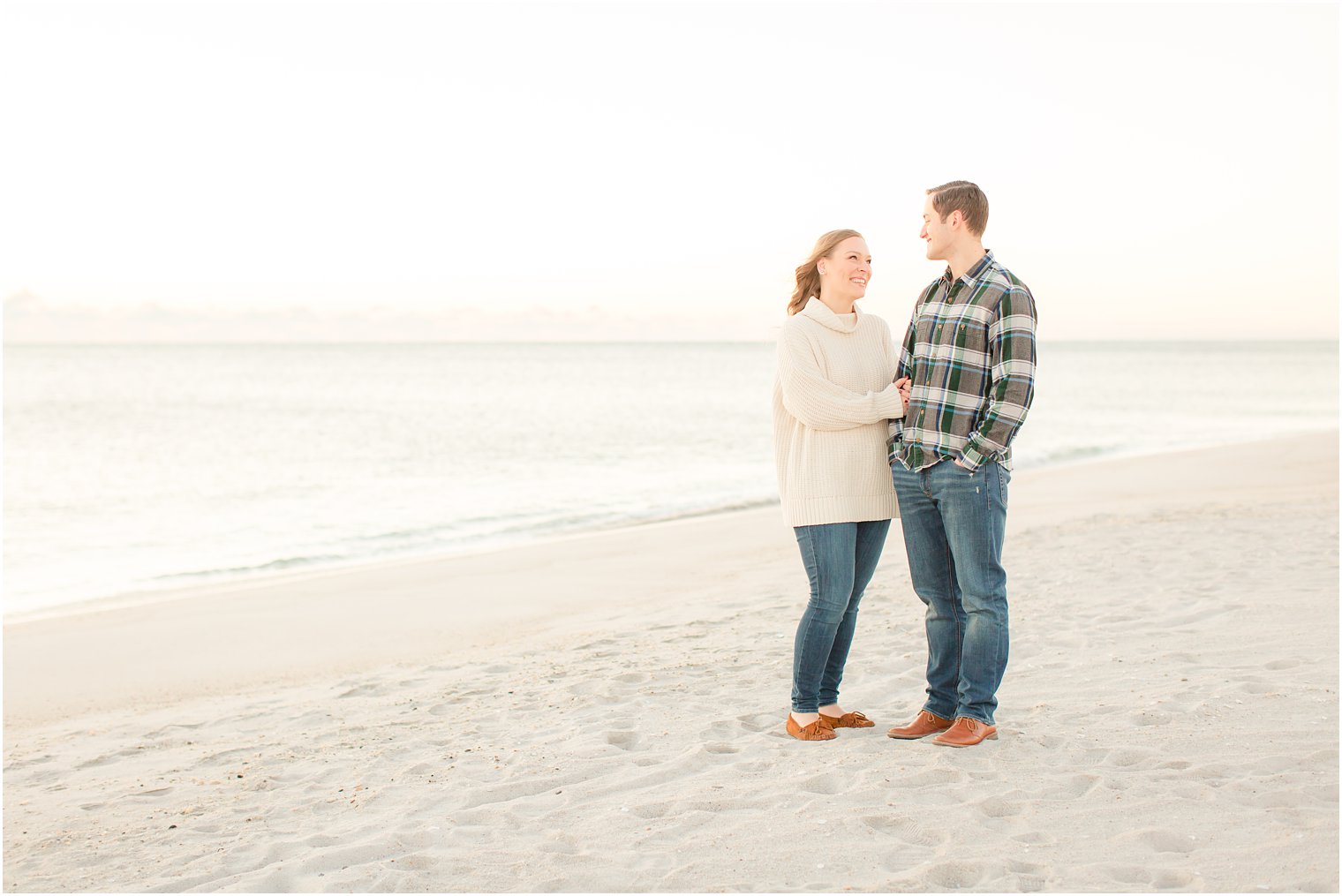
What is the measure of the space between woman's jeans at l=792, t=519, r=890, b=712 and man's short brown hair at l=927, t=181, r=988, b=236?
1.11 meters

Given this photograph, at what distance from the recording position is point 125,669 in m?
6.70

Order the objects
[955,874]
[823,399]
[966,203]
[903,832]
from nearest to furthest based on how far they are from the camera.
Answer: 1. [955,874]
2. [903,832]
3. [966,203]
4. [823,399]

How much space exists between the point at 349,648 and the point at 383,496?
991 centimetres

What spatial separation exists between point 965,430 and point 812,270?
0.86m

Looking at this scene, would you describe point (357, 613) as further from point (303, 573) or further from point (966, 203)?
point (966, 203)

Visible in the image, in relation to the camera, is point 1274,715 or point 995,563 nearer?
point 995,563

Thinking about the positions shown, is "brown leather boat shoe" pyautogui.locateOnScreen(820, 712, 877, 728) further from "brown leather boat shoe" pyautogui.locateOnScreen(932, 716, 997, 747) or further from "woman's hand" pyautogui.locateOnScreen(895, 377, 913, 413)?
"woman's hand" pyautogui.locateOnScreen(895, 377, 913, 413)

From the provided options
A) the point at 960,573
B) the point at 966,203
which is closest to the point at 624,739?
the point at 960,573

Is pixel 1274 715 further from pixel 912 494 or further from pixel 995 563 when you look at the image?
pixel 912 494

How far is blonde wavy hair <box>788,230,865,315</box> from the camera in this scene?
380cm

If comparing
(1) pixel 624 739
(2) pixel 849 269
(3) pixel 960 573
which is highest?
(2) pixel 849 269

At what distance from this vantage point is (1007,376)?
134 inches

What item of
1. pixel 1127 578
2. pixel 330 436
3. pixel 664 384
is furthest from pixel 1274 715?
pixel 664 384

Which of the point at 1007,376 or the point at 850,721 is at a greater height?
the point at 1007,376
